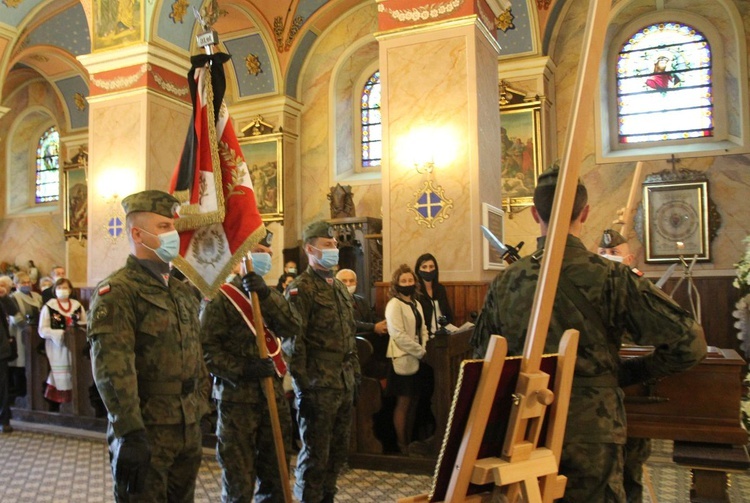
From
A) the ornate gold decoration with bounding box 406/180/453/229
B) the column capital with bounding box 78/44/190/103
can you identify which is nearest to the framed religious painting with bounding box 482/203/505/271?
the ornate gold decoration with bounding box 406/180/453/229

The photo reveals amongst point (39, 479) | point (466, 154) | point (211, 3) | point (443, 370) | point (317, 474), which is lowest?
point (39, 479)

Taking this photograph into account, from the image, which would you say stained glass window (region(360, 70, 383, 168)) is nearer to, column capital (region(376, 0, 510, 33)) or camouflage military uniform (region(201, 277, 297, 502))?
column capital (region(376, 0, 510, 33))

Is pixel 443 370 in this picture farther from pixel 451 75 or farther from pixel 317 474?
pixel 451 75

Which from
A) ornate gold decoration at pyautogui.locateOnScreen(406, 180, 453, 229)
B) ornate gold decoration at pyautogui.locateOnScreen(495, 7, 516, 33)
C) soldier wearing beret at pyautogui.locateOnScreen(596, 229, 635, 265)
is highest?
ornate gold decoration at pyautogui.locateOnScreen(495, 7, 516, 33)

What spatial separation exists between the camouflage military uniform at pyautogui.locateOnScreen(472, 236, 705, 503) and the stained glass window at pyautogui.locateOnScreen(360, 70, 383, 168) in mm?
10529

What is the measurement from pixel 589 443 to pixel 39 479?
4795mm

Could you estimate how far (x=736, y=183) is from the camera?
963 centimetres

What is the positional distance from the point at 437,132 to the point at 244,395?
159 inches

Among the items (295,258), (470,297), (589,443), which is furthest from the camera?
(295,258)

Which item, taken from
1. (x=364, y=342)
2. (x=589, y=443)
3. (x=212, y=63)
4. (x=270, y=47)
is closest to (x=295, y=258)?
(x=270, y=47)

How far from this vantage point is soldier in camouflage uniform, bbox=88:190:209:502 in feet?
8.43

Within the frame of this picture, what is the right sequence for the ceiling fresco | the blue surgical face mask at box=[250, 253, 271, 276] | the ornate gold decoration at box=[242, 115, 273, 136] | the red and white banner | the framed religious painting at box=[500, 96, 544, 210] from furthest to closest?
1. the ornate gold decoration at box=[242, 115, 273, 136]
2. the ceiling fresco
3. the framed religious painting at box=[500, 96, 544, 210]
4. the blue surgical face mask at box=[250, 253, 271, 276]
5. the red and white banner

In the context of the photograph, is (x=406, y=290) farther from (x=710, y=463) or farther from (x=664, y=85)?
(x=664, y=85)

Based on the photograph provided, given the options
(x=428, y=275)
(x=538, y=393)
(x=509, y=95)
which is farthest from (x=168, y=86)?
(x=538, y=393)
